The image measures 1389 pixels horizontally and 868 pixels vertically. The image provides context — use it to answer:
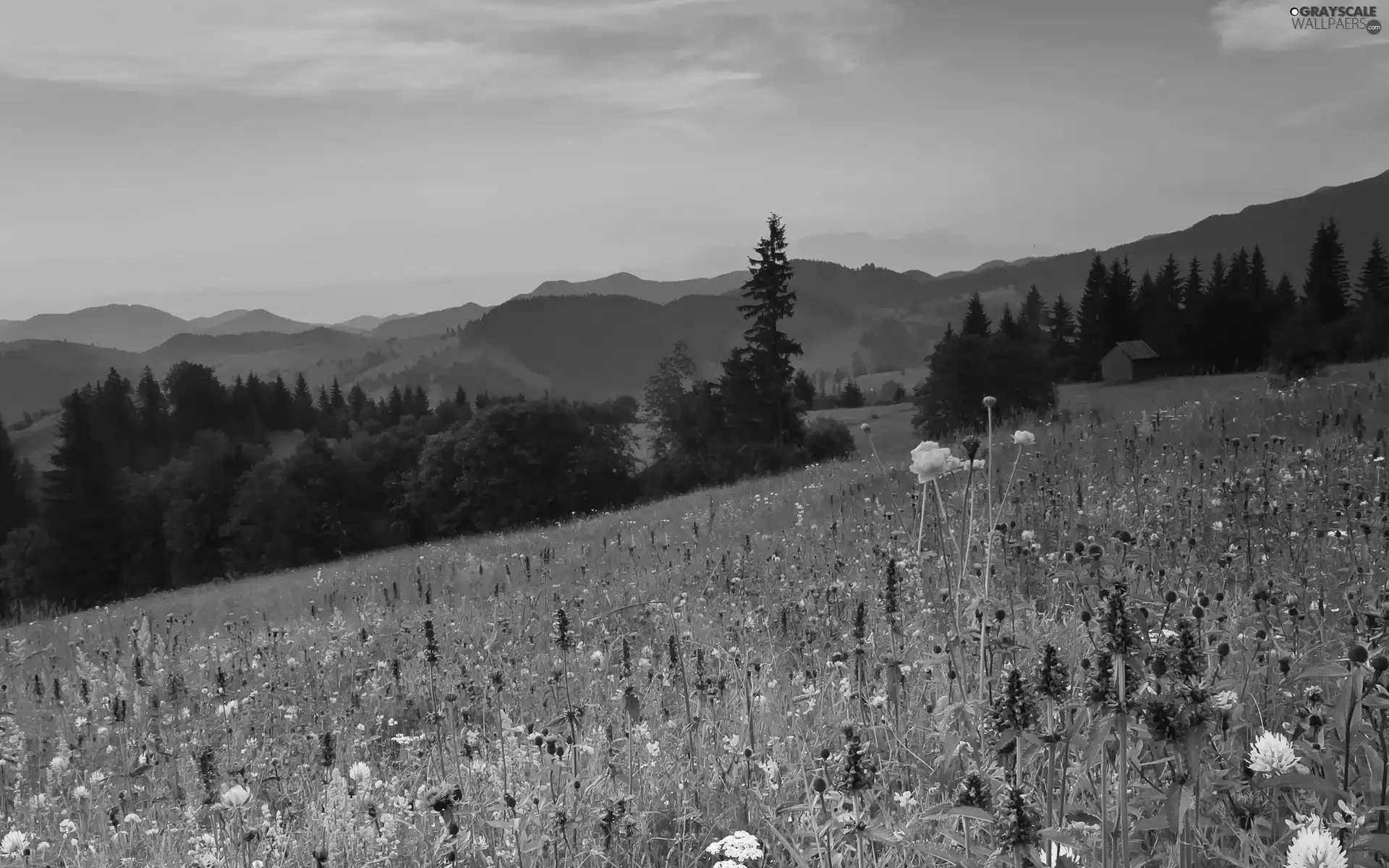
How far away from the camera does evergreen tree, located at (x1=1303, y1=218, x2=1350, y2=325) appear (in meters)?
74.6

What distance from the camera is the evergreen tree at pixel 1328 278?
74.6m

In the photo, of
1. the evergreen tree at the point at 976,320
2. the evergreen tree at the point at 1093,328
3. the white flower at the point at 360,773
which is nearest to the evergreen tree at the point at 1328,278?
the evergreen tree at the point at 1093,328

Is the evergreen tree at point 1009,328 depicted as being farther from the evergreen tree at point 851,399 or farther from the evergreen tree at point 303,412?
the evergreen tree at point 303,412

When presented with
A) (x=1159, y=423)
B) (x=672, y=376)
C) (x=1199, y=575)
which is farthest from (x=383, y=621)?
(x=672, y=376)

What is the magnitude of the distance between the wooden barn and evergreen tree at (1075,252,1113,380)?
14.0 feet

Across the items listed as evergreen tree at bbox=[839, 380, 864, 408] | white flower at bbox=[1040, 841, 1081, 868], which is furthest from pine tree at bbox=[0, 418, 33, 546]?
evergreen tree at bbox=[839, 380, 864, 408]

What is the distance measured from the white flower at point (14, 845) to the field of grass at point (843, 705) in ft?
0.06

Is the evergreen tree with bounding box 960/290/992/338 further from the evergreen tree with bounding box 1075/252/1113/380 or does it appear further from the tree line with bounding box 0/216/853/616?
the tree line with bounding box 0/216/853/616

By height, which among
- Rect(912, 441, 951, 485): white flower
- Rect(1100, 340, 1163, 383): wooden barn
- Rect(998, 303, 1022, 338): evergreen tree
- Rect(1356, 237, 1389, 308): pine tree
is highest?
Rect(1356, 237, 1389, 308): pine tree

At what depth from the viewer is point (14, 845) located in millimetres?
2787

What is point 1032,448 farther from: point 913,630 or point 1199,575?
point 913,630

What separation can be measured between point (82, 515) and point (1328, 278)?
108m

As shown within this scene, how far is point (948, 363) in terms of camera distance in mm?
69938

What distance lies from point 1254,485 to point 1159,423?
483 centimetres
